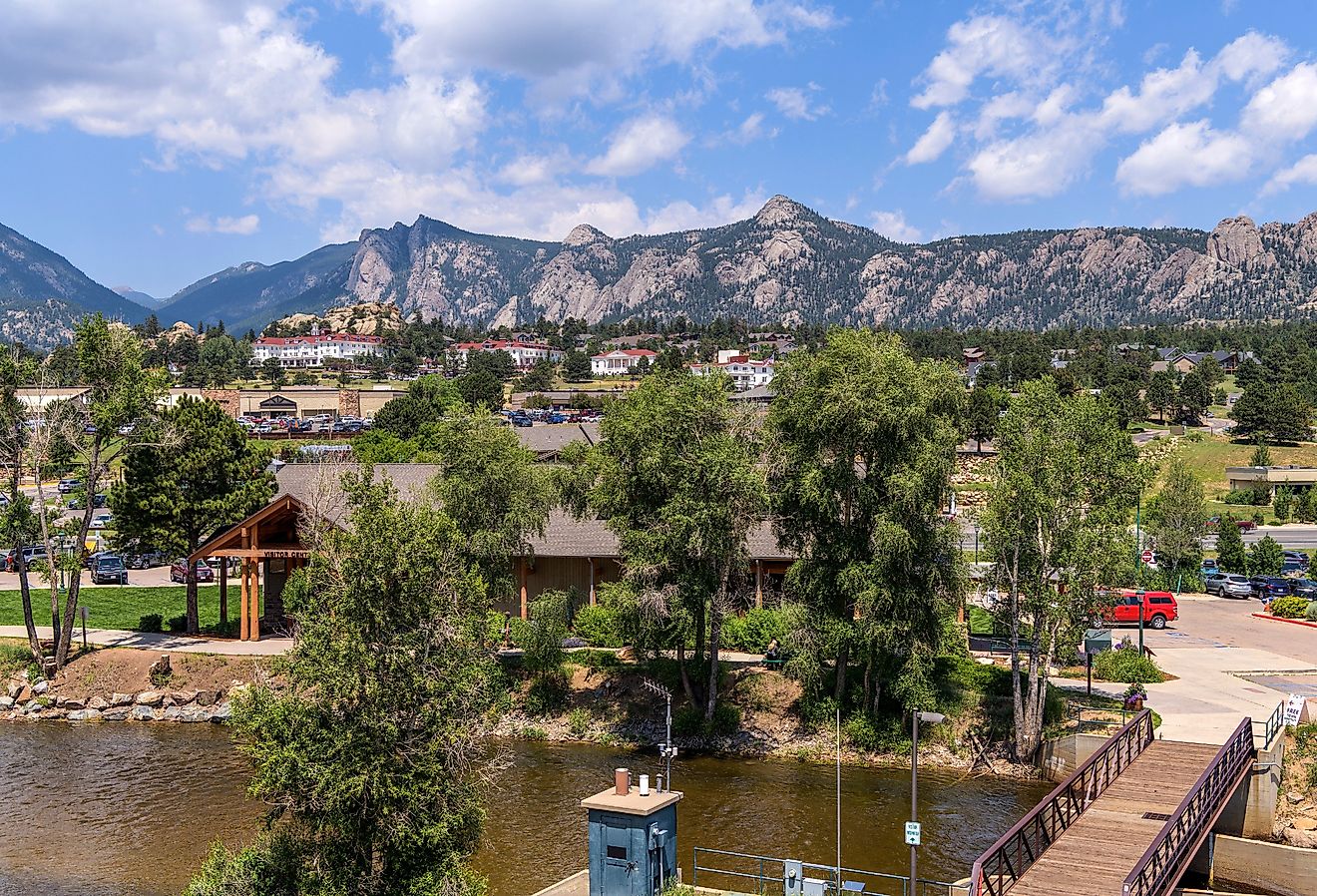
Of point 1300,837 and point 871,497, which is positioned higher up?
point 871,497

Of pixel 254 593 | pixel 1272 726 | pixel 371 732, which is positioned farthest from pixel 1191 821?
pixel 254 593

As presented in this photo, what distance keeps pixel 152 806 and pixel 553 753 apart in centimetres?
1201

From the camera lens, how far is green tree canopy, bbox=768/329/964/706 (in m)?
34.5

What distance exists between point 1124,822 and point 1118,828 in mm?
519

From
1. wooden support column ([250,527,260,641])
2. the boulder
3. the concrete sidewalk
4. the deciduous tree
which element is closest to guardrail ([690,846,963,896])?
the boulder

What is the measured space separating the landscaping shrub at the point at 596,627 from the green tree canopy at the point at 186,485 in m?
14.8

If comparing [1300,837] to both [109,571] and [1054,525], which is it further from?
[109,571]

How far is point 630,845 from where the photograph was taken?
20375 mm

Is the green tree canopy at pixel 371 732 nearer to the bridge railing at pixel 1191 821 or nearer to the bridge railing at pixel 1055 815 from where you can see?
the bridge railing at pixel 1055 815

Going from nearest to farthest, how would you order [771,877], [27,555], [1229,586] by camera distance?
[771,877]
[1229,586]
[27,555]

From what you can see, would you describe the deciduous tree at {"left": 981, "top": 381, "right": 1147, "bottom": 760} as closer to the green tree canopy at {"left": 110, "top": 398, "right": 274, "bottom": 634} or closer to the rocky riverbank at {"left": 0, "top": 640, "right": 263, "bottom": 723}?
the rocky riverbank at {"left": 0, "top": 640, "right": 263, "bottom": 723}

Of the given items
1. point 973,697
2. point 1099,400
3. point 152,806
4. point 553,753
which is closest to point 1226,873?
point 973,697

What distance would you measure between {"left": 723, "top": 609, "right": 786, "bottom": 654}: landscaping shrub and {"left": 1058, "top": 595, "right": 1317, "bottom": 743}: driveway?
11.0 m

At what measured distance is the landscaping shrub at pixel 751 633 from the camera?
142 feet
